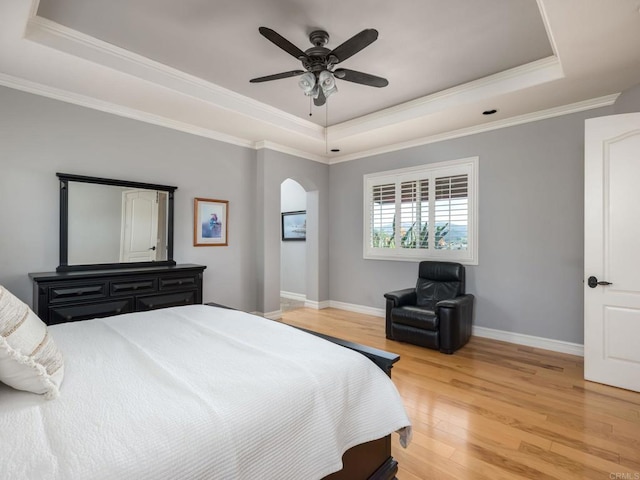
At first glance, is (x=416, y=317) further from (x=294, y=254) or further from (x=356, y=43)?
(x=294, y=254)

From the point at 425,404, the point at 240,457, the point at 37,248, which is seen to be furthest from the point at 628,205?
the point at 37,248

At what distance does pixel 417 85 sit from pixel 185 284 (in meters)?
3.44

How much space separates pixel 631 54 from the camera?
254 cm

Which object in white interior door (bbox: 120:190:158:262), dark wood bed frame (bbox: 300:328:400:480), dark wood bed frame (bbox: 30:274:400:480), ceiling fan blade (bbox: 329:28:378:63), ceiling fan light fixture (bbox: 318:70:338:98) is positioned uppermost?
ceiling fan blade (bbox: 329:28:378:63)

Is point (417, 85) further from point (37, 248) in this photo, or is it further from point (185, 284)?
point (37, 248)

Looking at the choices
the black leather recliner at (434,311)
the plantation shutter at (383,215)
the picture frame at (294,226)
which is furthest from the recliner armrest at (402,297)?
the picture frame at (294,226)

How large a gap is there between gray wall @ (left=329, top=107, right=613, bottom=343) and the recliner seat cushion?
0.96m

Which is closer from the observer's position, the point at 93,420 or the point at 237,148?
the point at 93,420

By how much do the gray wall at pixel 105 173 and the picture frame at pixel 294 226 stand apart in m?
1.80

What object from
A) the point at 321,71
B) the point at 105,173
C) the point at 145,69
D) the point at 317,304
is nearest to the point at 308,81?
the point at 321,71

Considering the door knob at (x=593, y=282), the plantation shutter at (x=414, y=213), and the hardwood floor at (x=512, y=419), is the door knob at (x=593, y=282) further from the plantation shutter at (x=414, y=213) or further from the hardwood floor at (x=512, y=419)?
the plantation shutter at (x=414, y=213)

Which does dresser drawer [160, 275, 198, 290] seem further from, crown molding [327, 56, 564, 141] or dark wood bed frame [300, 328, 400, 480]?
crown molding [327, 56, 564, 141]

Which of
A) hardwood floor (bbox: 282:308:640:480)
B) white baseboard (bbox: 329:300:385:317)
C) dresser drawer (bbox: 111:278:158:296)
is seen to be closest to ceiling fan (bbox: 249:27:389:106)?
dresser drawer (bbox: 111:278:158:296)

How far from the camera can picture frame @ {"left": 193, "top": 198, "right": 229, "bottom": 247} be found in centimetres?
436
